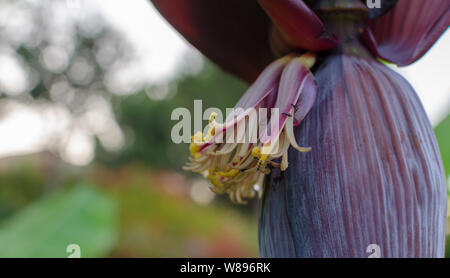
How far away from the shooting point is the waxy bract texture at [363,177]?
0.84 ft

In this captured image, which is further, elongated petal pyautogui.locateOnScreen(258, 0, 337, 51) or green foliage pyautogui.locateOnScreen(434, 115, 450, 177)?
green foliage pyautogui.locateOnScreen(434, 115, 450, 177)

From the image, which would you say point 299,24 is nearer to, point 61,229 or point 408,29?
point 408,29

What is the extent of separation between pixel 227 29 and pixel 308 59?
7cm

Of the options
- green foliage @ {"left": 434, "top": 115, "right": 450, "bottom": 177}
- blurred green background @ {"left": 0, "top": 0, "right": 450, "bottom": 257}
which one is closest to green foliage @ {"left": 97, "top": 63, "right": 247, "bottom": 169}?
blurred green background @ {"left": 0, "top": 0, "right": 450, "bottom": 257}

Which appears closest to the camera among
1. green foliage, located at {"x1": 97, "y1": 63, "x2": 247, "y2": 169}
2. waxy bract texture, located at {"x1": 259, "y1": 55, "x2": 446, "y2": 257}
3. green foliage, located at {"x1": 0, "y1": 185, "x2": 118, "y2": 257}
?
waxy bract texture, located at {"x1": 259, "y1": 55, "x2": 446, "y2": 257}

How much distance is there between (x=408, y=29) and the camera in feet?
1.05

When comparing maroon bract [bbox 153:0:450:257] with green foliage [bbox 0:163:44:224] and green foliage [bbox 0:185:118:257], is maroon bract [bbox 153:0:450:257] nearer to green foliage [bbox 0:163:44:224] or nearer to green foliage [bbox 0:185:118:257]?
green foliage [bbox 0:185:118:257]

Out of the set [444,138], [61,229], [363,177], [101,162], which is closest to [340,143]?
[363,177]

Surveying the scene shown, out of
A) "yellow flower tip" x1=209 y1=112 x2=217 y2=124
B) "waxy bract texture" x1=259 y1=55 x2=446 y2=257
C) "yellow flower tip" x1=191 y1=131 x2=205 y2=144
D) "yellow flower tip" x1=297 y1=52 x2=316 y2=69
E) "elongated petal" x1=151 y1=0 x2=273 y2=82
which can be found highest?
"elongated petal" x1=151 y1=0 x2=273 y2=82

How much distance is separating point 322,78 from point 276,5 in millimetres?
55

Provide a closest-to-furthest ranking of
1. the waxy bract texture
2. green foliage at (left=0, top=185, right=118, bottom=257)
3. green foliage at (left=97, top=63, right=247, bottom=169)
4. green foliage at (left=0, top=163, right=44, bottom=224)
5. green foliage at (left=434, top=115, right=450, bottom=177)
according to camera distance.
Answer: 1. the waxy bract texture
2. green foliage at (left=434, top=115, right=450, bottom=177)
3. green foliage at (left=0, top=185, right=118, bottom=257)
4. green foliage at (left=0, top=163, right=44, bottom=224)
5. green foliage at (left=97, top=63, right=247, bottom=169)

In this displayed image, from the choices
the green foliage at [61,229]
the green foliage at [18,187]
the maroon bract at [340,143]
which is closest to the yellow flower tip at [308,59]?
the maroon bract at [340,143]

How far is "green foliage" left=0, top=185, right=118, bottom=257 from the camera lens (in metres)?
1.81
